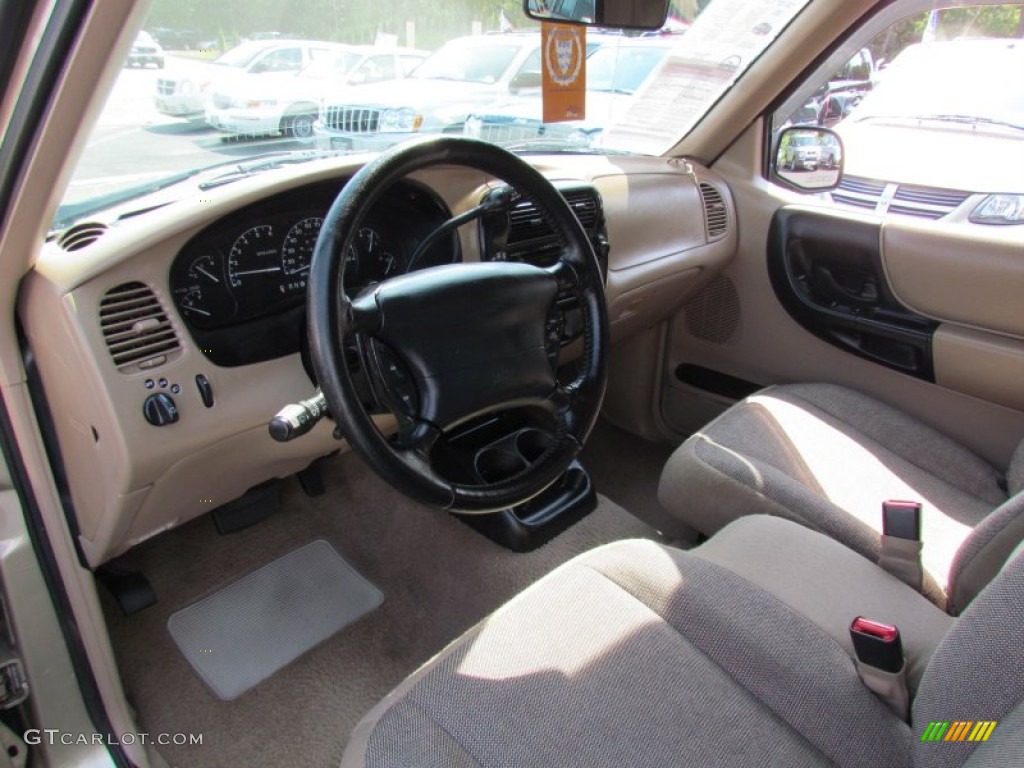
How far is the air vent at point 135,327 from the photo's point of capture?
1.13 m

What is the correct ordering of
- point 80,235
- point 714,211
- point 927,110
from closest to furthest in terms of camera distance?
point 80,235 < point 927,110 < point 714,211

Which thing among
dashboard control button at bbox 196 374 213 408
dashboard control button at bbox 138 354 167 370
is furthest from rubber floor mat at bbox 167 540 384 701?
dashboard control button at bbox 138 354 167 370

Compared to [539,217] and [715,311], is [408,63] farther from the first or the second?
[715,311]

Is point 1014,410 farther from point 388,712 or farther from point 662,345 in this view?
point 388,712

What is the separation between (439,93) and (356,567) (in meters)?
1.23

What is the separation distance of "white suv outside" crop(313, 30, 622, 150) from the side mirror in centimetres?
66

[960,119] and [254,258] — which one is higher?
[960,119]

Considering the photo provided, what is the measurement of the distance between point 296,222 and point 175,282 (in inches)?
10.1

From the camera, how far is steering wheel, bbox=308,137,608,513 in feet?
3.08

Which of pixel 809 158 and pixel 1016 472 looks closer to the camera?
pixel 1016 472

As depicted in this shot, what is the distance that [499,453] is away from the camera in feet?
5.86

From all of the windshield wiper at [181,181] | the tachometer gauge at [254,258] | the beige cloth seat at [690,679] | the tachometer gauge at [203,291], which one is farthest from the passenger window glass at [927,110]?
the tachometer gauge at [203,291]

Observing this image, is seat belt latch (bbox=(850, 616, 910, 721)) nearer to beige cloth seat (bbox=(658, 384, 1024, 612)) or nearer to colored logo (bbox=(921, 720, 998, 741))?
colored logo (bbox=(921, 720, 998, 741))

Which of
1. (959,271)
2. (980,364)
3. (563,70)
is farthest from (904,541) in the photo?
(563,70)
